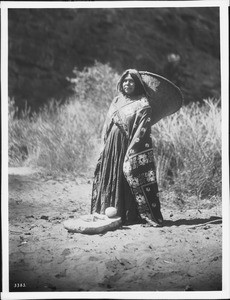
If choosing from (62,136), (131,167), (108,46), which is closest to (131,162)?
(131,167)

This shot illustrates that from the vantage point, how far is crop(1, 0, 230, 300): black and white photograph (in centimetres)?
342

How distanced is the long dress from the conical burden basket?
0.31ft

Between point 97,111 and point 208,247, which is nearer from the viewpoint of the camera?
point 208,247

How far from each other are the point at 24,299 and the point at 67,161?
4.87ft

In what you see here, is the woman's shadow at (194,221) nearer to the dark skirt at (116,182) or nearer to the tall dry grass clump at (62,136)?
the dark skirt at (116,182)

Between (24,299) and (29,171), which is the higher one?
(29,171)

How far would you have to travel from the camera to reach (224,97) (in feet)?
12.7

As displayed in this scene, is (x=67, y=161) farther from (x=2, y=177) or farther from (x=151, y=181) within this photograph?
(x=151, y=181)

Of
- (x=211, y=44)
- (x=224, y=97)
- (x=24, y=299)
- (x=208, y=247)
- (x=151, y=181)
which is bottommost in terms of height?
(x=24, y=299)

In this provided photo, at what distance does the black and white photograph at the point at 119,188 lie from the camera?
342 cm

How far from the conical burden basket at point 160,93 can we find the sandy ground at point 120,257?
92cm

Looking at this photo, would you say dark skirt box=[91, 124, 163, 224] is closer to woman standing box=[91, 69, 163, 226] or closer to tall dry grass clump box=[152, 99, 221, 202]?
woman standing box=[91, 69, 163, 226]

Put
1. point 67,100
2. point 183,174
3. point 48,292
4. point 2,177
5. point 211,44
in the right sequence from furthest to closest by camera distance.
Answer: point 67,100
point 211,44
point 183,174
point 2,177
point 48,292

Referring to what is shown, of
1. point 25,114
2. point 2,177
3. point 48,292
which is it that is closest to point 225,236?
point 48,292
